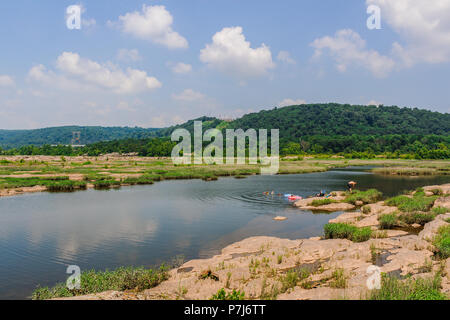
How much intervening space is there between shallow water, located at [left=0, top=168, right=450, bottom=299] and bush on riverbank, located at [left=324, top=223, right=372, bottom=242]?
238 centimetres

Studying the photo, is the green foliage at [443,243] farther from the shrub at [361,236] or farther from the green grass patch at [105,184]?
the green grass patch at [105,184]

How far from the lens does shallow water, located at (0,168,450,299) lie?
17547 millimetres

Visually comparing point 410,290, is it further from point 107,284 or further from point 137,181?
point 137,181

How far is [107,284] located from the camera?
1319 centimetres

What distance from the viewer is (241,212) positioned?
3130 cm

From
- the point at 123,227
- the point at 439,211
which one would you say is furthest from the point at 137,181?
the point at 439,211

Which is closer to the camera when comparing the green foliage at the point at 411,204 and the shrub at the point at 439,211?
the shrub at the point at 439,211

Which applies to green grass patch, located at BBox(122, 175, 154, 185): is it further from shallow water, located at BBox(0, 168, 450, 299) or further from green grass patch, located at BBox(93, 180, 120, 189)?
shallow water, located at BBox(0, 168, 450, 299)

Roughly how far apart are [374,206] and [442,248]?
1528 centimetres

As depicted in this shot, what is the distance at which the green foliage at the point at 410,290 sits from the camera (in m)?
9.77

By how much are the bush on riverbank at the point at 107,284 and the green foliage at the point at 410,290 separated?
8626 millimetres

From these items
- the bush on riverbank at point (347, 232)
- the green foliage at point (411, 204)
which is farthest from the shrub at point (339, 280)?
the green foliage at point (411, 204)

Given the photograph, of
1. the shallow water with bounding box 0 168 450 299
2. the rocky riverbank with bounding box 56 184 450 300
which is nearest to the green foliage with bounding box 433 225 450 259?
the rocky riverbank with bounding box 56 184 450 300
